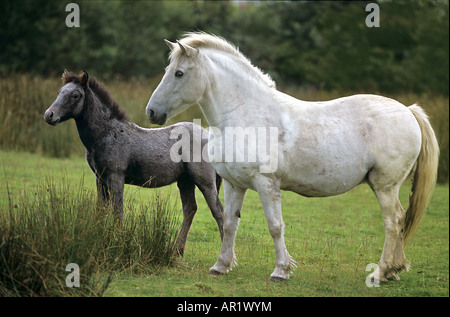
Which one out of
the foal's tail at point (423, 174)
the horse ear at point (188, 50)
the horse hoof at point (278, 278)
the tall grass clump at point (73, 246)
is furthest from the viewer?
the foal's tail at point (423, 174)

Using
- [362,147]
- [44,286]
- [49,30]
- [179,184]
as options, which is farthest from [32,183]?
[49,30]

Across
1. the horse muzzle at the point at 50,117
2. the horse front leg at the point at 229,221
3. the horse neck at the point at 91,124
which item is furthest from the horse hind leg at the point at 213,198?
the horse muzzle at the point at 50,117

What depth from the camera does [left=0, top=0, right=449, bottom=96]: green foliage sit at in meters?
22.9

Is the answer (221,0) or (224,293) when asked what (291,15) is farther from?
(224,293)

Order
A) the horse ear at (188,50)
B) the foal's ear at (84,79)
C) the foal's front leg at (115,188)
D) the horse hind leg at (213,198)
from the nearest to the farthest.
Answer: the horse ear at (188,50), the foal's front leg at (115,188), the foal's ear at (84,79), the horse hind leg at (213,198)

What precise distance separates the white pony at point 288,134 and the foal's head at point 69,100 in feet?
3.54

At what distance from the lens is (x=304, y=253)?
260 inches

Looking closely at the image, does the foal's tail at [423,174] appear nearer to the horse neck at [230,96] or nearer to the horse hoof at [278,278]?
the horse hoof at [278,278]

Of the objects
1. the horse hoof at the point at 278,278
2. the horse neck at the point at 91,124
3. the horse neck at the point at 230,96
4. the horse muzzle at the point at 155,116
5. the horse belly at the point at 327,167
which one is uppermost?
the horse neck at the point at 230,96

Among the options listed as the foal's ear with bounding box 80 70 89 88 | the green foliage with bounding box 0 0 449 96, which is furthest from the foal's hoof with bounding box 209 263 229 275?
the green foliage with bounding box 0 0 449 96

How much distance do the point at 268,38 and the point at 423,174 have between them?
957 inches

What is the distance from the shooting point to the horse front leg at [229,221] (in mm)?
5460

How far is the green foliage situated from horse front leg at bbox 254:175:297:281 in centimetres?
1825

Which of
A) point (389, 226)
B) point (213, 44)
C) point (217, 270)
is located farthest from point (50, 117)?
point (389, 226)
